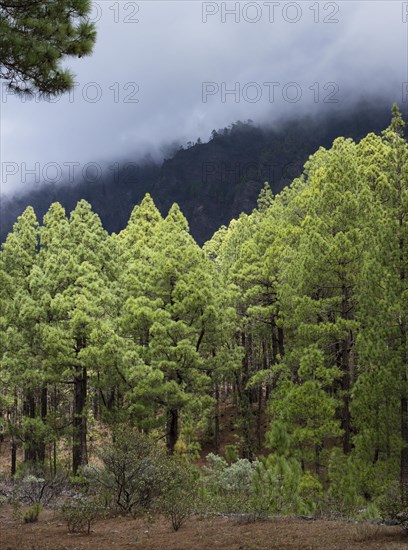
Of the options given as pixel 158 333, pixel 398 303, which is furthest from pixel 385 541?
pixel 158 333

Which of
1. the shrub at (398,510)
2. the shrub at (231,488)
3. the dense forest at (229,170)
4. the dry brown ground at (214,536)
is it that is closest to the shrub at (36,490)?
the dry brown ground at (214,536)

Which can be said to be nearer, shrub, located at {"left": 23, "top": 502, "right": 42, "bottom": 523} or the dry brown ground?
the dry brown ground

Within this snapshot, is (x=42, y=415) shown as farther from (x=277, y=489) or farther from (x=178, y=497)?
(x=277, y=489)

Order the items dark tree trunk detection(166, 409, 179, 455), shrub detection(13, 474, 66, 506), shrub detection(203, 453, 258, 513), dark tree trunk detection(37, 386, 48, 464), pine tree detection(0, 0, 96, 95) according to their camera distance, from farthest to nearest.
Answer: dark tree trunk detection(37, 386, 48, 464) → dark tree trunk detection(166, 409, 179, 455) → shrub detection(13, 474, 66, 506) → shrub detection(203, 453, 258, 513) → pine tree detection(0, 0, 96, 95)

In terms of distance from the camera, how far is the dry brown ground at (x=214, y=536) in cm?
789

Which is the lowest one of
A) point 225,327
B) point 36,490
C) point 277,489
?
point 36,490

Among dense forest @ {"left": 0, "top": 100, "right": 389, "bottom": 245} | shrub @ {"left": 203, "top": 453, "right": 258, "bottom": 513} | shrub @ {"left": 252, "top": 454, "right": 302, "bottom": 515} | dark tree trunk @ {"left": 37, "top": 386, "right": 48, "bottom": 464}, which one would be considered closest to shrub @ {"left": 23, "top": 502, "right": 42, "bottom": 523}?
shrub @ {"left": 203, "top": 453, "right": 258, "bottom": 513}

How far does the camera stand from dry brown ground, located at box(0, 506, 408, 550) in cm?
789

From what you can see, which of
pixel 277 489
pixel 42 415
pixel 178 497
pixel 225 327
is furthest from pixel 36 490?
pixel 225 327

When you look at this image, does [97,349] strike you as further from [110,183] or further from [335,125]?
[110,183]

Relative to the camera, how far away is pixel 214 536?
8.85 metres

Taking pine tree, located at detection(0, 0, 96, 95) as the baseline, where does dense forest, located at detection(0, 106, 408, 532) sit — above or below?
below

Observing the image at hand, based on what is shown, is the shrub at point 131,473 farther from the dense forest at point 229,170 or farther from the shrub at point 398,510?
the dense forest at point 229,170

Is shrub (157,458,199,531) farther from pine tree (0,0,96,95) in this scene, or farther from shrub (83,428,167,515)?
pine tree (0,0,96,95)
